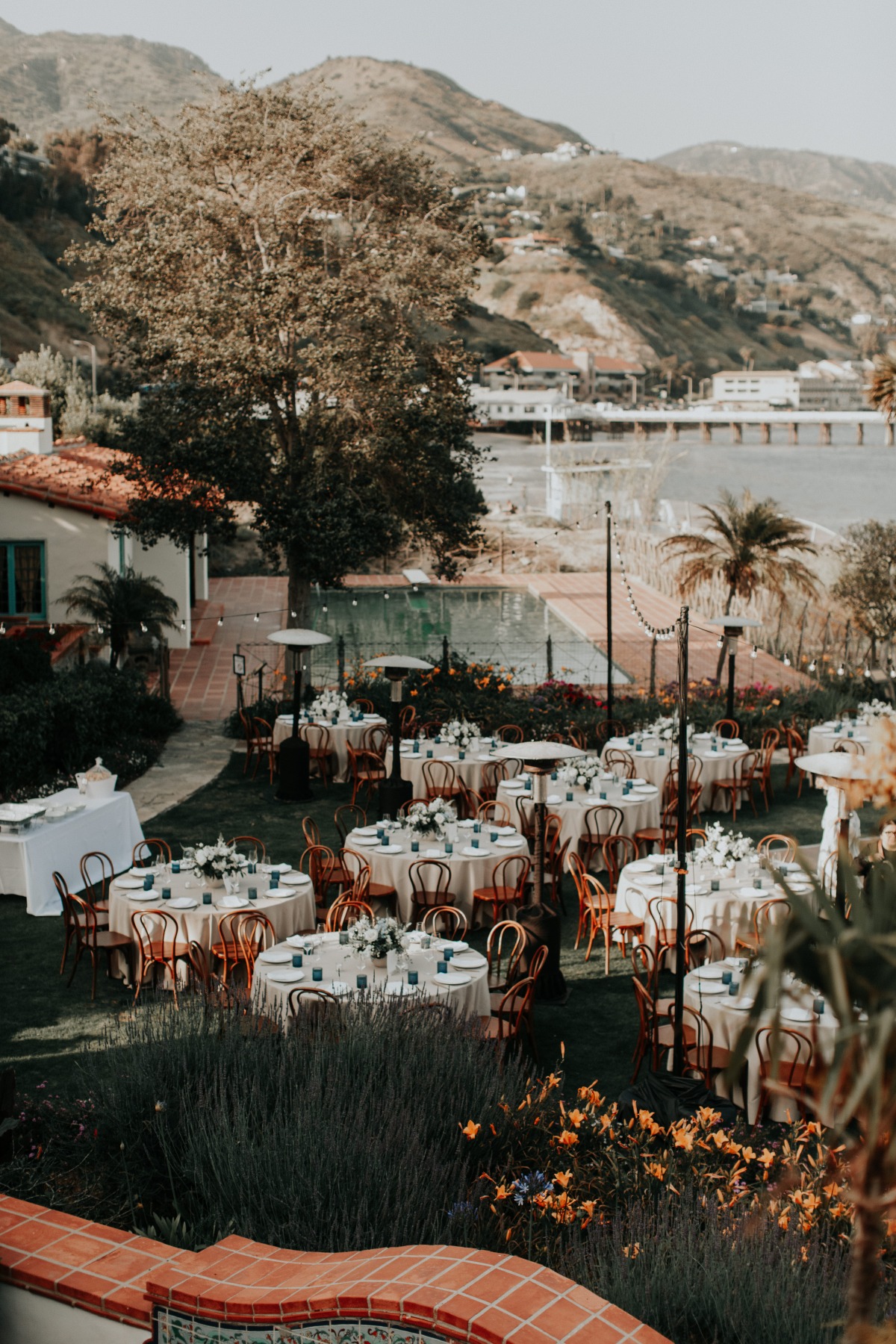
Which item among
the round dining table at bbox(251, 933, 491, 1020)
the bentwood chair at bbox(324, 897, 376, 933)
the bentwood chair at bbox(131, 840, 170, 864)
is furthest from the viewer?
the bentwood chair at bbox(131, 840, 170, 864)

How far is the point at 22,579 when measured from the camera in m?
20.0

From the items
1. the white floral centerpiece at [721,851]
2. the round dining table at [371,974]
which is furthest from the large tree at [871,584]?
the round dining table at [371,974]

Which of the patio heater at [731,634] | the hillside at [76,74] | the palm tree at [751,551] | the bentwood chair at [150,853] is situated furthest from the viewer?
the hillside at [76,74]

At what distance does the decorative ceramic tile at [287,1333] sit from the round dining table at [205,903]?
4840 millimetres

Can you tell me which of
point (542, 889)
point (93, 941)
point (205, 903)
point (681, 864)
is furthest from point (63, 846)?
point (681, 864)

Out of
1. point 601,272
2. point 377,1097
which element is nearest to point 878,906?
point 377,1097

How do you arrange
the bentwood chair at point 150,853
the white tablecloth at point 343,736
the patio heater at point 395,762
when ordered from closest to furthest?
1. the bentwood chair at point 150,853
2. the patio heater at point 395,762
3. the white tablecloth at point 343,736

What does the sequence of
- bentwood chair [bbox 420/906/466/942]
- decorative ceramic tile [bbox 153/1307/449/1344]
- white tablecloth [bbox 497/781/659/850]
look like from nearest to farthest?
decorative ceramic tile [bbox 153/1307/449/1344] → bentwood chair [bbox 420/906/466/942] → white tablecloth [bbox 497/781/659/850]

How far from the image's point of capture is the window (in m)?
19.9

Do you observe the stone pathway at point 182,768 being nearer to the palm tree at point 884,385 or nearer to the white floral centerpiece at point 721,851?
the white floral centerpiece at point 721,851

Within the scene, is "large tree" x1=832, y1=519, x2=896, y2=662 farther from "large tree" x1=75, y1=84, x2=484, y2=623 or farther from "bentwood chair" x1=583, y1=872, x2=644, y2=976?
"bentwood chair" x1=583, y1=872, x2=644, y2=976

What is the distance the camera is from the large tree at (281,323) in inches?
676

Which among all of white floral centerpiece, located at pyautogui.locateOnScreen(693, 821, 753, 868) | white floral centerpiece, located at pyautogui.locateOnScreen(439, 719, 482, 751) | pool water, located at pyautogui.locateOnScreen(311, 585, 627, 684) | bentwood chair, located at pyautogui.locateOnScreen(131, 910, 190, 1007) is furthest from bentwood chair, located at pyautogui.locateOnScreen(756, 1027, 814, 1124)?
pool water, located at pyautogui.locateOnScreen(311, 585, 627, 684)

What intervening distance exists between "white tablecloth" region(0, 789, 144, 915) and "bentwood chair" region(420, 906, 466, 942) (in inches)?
134
